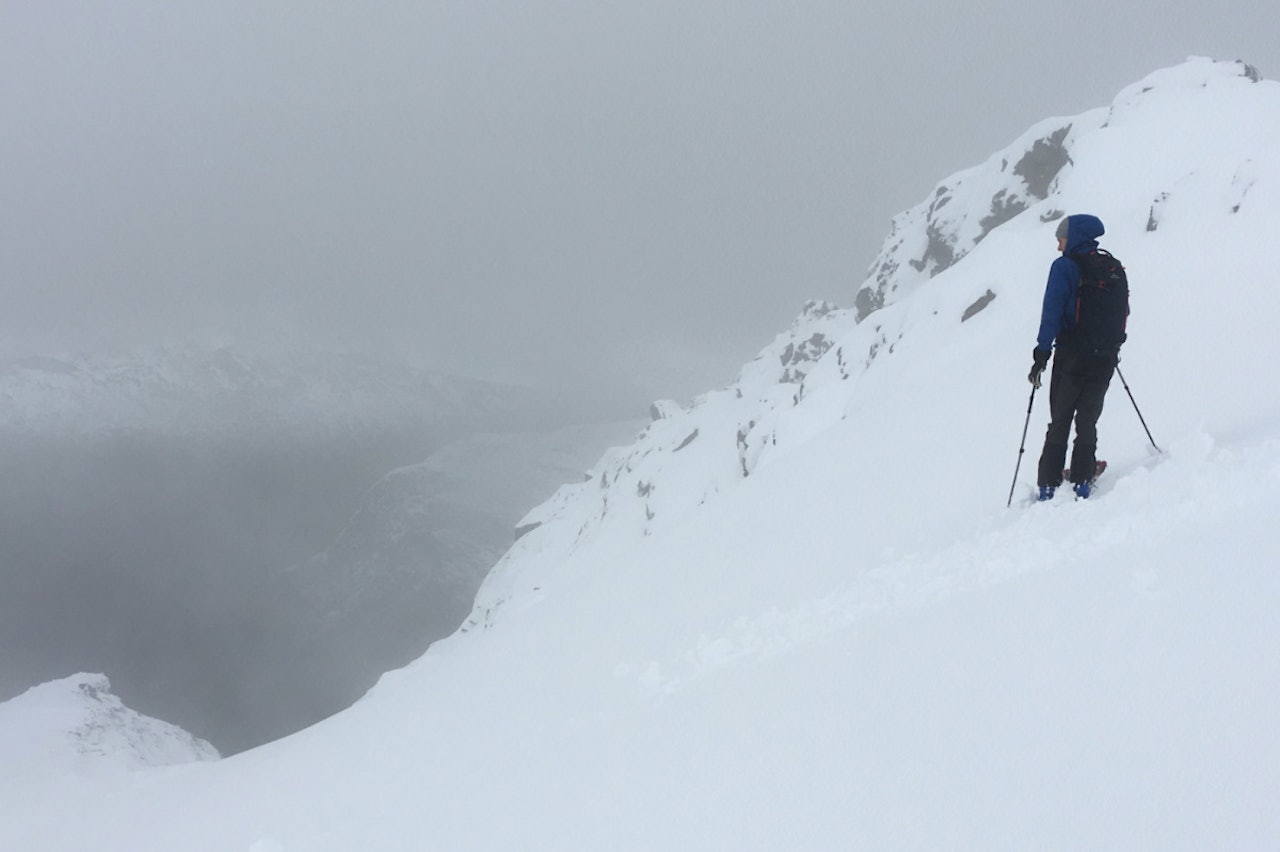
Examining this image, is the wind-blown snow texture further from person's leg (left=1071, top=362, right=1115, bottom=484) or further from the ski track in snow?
person's leg (left=1071, top=362, right=1115, bottom=484)

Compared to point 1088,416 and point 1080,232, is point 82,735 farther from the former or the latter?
point 1080,232

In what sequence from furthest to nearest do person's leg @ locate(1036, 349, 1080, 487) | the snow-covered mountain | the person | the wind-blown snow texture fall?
the snow-covered mountain
person's leg @ locate(1036, 349, 1080, 487)
the person
the wind-blown snow texture

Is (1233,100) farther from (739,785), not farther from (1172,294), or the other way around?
(739,785)

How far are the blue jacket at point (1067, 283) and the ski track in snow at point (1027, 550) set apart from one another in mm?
1645

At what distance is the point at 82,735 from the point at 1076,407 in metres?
96.7

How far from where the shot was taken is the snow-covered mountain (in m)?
60.4

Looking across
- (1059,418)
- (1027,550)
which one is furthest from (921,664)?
(1059,418)

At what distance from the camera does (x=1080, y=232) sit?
694 cm

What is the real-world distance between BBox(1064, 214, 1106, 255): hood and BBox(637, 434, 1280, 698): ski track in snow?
7.40ft

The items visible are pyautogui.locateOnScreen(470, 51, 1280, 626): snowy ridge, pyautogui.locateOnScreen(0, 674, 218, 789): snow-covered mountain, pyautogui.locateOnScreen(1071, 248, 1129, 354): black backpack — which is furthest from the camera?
pyautogui.locateOnScreen(0, 674, 218, 789): snow-covered mountain

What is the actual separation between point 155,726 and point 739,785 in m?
113

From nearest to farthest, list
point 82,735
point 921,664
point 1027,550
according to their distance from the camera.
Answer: point 921,664 < point 1027,550 < point 82,735

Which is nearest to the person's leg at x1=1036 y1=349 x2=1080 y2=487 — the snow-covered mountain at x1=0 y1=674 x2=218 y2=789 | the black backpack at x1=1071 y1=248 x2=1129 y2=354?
the black backpack at x1=1071 y1=248 x2=1129 y2=354

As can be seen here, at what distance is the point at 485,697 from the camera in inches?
Answer: 397
